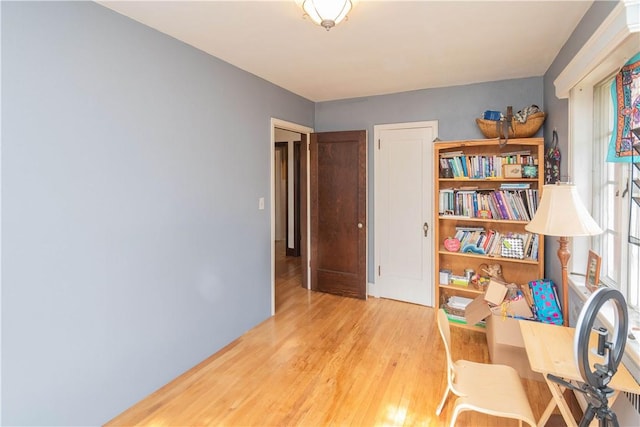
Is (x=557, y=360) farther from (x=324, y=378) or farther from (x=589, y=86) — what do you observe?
(x=589, y=86)

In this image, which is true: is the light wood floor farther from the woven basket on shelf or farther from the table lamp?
the woven basket on shelf

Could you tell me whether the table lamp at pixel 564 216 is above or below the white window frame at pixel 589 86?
below

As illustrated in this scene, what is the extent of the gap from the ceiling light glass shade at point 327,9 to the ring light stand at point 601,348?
5.49 ft

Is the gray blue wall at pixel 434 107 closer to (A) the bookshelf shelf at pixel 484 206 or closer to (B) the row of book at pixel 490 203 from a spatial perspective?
(A) the bookshelf shelf at pixel 484 206

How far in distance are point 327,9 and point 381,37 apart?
29.6 inches

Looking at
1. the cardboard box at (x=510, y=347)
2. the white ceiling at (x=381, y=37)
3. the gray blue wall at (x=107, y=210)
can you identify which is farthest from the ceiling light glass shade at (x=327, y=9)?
the cardboard box at (x=510, y=347)

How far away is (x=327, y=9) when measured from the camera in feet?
5.67

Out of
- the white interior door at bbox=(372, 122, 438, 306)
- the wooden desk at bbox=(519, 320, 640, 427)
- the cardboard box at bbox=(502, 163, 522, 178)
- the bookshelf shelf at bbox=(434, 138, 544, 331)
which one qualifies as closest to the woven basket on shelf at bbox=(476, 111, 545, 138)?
the bookshelf shelf at bbox=(434, 138, 544, 331)

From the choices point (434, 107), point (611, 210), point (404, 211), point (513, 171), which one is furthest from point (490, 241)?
point (434, 107)

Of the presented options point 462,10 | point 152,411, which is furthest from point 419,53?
point 152,411

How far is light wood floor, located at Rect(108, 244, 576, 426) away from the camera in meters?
2.03

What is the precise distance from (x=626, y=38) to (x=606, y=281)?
1.33 metres

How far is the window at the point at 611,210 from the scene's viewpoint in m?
1.70

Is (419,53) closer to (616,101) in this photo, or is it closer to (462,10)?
(462,10)
